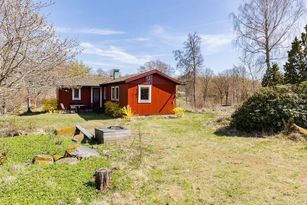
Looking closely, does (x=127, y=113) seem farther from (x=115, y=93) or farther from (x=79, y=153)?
(x=79, y=153)

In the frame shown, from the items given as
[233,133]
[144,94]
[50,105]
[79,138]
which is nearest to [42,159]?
[79,138]

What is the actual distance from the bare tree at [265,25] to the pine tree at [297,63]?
295 centimetres

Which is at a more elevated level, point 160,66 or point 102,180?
point 160,66

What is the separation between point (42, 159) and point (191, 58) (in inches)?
840

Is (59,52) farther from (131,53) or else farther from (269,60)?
(131,53)

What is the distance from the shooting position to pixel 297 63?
50.9 feet

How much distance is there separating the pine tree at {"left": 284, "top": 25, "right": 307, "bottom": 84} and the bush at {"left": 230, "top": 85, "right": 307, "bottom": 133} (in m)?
5.74

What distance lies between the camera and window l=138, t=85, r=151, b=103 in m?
15.8

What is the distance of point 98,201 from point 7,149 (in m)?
4.08

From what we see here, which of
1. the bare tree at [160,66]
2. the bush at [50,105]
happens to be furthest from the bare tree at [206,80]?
the bush at [50,105]

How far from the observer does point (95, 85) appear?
2086 centimetres

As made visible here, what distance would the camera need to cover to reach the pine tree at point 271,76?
17250mm

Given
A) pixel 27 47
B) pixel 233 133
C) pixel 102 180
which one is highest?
pixel 27 47

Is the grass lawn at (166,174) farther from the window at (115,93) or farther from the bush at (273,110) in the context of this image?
the window at (115,93)
